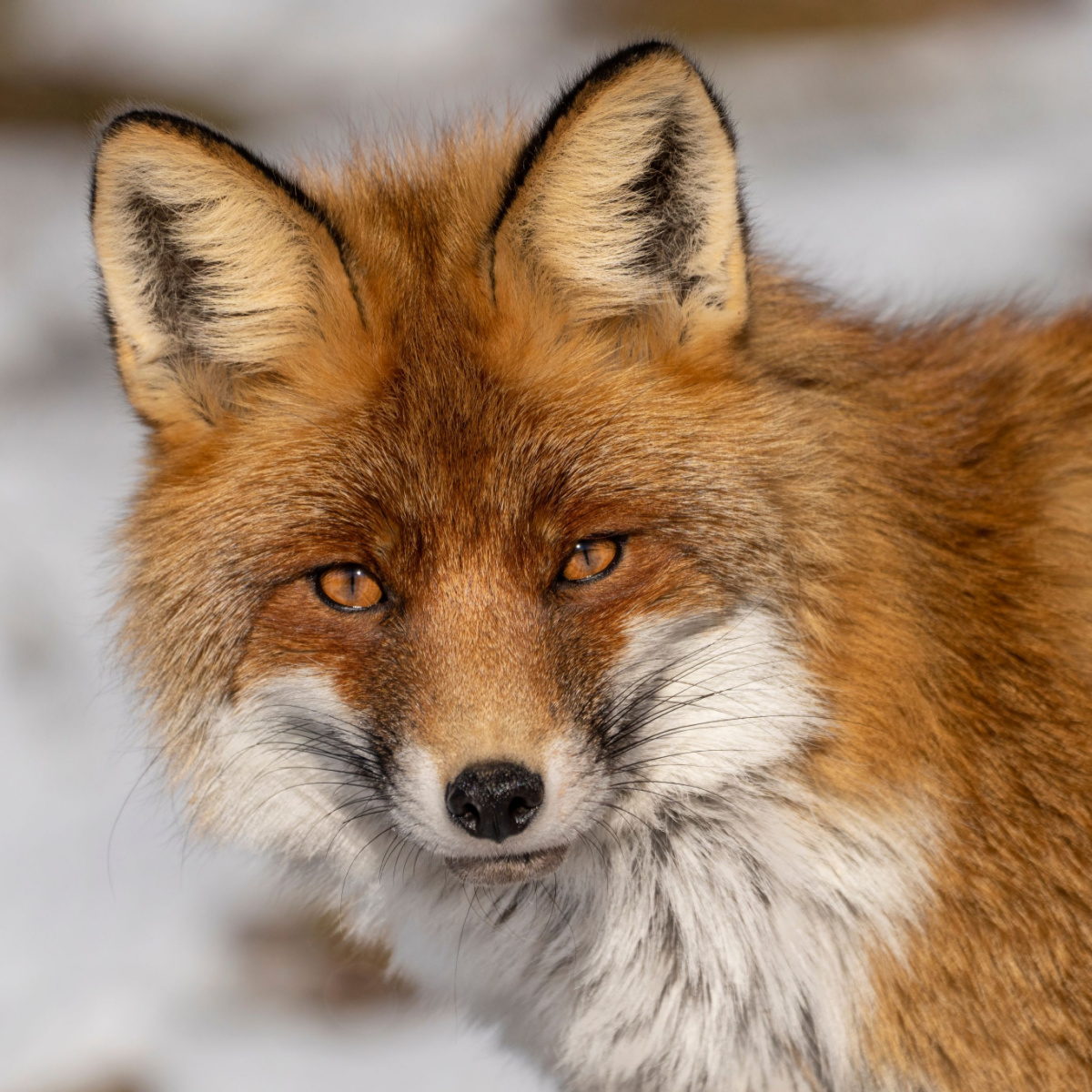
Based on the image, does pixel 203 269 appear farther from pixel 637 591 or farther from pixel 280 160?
pixel 637 591

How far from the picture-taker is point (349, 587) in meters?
2.63

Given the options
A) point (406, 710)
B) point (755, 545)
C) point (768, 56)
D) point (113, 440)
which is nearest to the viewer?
point (406, 710)

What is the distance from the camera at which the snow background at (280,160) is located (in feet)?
16.9

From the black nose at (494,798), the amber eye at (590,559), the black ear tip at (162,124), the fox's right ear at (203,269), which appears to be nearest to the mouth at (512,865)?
the black nose at (494,798)

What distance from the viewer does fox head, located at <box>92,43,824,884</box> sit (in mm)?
2482

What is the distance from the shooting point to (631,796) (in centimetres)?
273

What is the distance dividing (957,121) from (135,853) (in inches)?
347

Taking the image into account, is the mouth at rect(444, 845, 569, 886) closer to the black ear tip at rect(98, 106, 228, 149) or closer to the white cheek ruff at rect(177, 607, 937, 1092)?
the white cheek ruff at rect(177, 607, 937, 1092)

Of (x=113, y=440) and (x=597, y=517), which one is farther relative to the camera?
(x=113, y=440)

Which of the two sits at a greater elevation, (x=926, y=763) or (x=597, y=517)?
(x=597, y=517)

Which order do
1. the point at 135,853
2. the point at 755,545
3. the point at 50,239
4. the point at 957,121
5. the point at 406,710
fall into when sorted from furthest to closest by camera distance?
the point at 957,121 < the point at 50,239 < the point at 135,853 < the point at 755,545 < the point at 406,710

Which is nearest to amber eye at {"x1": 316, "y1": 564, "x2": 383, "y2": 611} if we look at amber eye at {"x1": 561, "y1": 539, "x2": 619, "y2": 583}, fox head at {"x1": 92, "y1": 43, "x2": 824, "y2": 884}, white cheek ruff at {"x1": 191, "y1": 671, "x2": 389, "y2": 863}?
fox head at {"x1": 92, "y1": 43, "x2": 824, "y2": 884}

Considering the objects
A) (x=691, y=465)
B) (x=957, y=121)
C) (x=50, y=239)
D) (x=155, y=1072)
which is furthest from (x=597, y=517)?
(x=957, y=121)

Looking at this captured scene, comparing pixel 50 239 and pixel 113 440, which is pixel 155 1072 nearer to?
pixel 113 440
